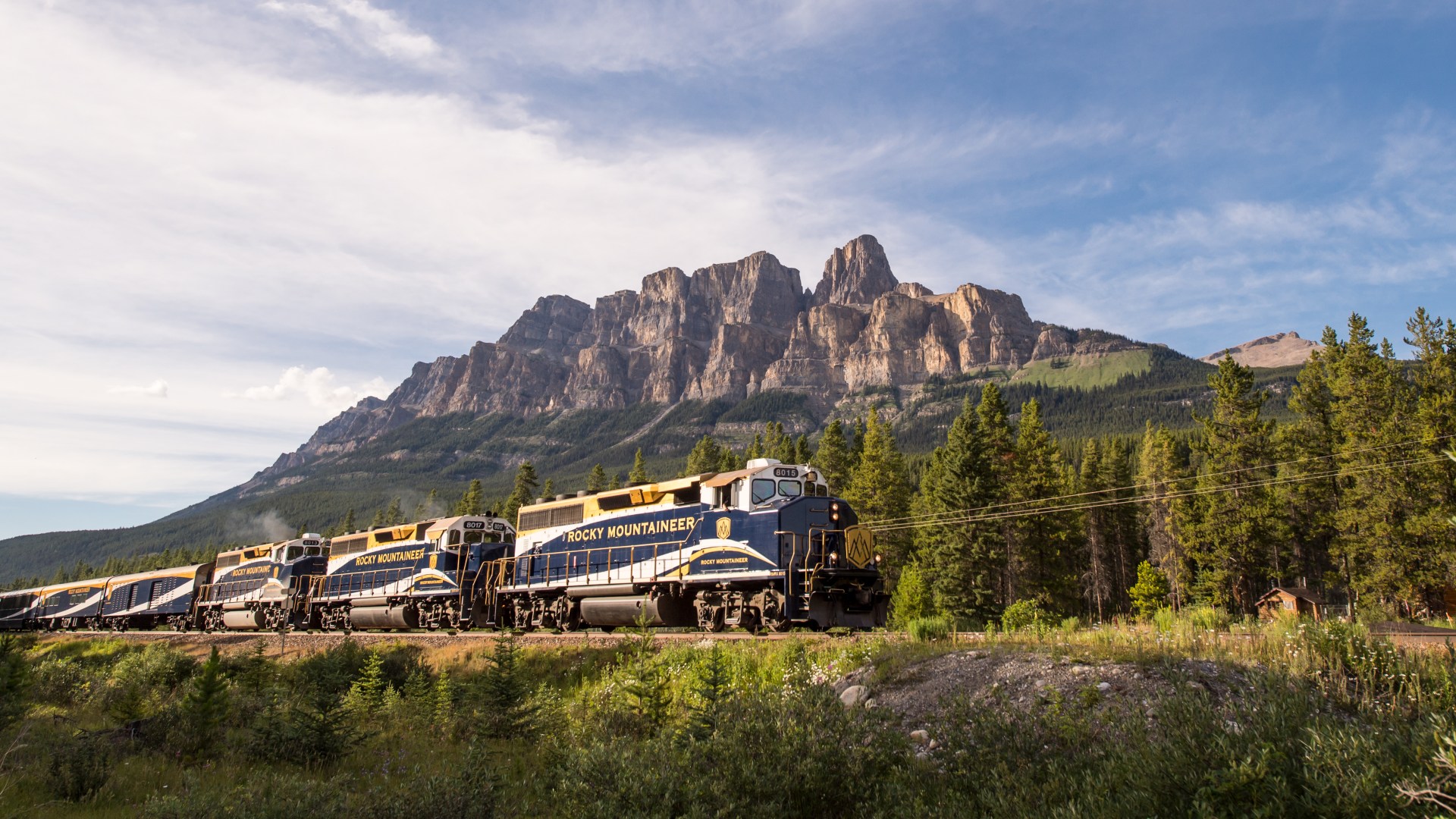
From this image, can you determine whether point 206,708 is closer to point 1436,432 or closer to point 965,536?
point 965,536

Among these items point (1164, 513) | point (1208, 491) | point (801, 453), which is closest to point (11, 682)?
point (1208, 491)

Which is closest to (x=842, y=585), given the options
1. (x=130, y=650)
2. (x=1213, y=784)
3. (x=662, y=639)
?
(x=662, y=639)

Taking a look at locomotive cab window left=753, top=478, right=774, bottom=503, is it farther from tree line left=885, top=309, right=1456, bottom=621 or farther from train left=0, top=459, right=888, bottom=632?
tree line left=885, top=309, right=1456, bottom=621

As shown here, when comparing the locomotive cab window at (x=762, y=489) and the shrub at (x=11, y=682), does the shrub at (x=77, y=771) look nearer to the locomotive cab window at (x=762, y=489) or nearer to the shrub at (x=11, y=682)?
the shrub at (x=11, y=682)

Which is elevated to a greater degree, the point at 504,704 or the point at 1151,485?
the point at 1151,485

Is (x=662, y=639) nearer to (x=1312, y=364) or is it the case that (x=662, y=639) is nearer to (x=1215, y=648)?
(x=1215, y=648)

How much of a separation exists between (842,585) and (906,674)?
9.76 meters

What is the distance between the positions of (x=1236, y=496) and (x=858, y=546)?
3515cm

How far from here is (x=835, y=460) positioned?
241 feet

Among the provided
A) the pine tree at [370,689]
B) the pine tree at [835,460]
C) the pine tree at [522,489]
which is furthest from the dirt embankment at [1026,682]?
the pine tree at [522,489]

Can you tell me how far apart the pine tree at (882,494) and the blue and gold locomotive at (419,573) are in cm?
3329

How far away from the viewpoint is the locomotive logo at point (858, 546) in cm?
2375

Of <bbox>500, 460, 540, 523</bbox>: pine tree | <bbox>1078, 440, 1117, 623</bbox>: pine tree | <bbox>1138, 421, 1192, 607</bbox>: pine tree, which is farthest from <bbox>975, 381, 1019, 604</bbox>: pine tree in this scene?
<bbox>500, 460, 540, 523</bbox>: pine tree

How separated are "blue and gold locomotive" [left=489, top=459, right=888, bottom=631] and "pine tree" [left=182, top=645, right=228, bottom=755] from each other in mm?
11328
